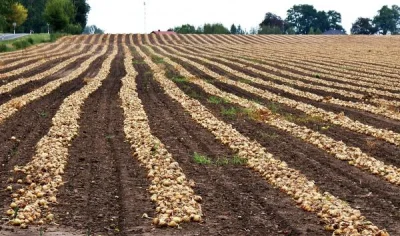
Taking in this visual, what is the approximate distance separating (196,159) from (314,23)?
175 m

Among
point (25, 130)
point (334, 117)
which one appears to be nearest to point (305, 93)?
point (334, 117)

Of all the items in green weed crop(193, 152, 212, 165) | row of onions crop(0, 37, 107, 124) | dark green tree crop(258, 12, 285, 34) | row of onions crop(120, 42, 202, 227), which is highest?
dark green tree crop(258, 12, 285, 34)

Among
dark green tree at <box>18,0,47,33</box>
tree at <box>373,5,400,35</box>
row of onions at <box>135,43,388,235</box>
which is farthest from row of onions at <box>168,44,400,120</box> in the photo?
tree at <box>373,5,400,35</box>

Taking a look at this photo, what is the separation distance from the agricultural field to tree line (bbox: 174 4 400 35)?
106375 millimetres

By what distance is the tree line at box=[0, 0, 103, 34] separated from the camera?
3312 inches

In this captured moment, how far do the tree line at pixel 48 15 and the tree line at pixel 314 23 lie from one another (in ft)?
80.7

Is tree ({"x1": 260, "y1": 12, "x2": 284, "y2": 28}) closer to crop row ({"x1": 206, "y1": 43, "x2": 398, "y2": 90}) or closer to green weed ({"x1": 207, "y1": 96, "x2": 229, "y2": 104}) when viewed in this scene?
crop row ({"x1": 206, "y1": 43, "x2": 398, "y2": 90})

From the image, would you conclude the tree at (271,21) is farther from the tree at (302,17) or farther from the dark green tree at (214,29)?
the dark green tree at (214,29)

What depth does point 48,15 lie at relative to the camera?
84750 millimetres

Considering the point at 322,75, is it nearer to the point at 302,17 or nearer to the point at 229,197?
the point at 229,197

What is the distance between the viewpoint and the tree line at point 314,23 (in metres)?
147

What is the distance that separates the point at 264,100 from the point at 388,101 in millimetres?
4837

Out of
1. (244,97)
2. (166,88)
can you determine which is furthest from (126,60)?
(244,97)

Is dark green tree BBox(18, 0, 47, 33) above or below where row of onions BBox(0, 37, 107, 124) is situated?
above
